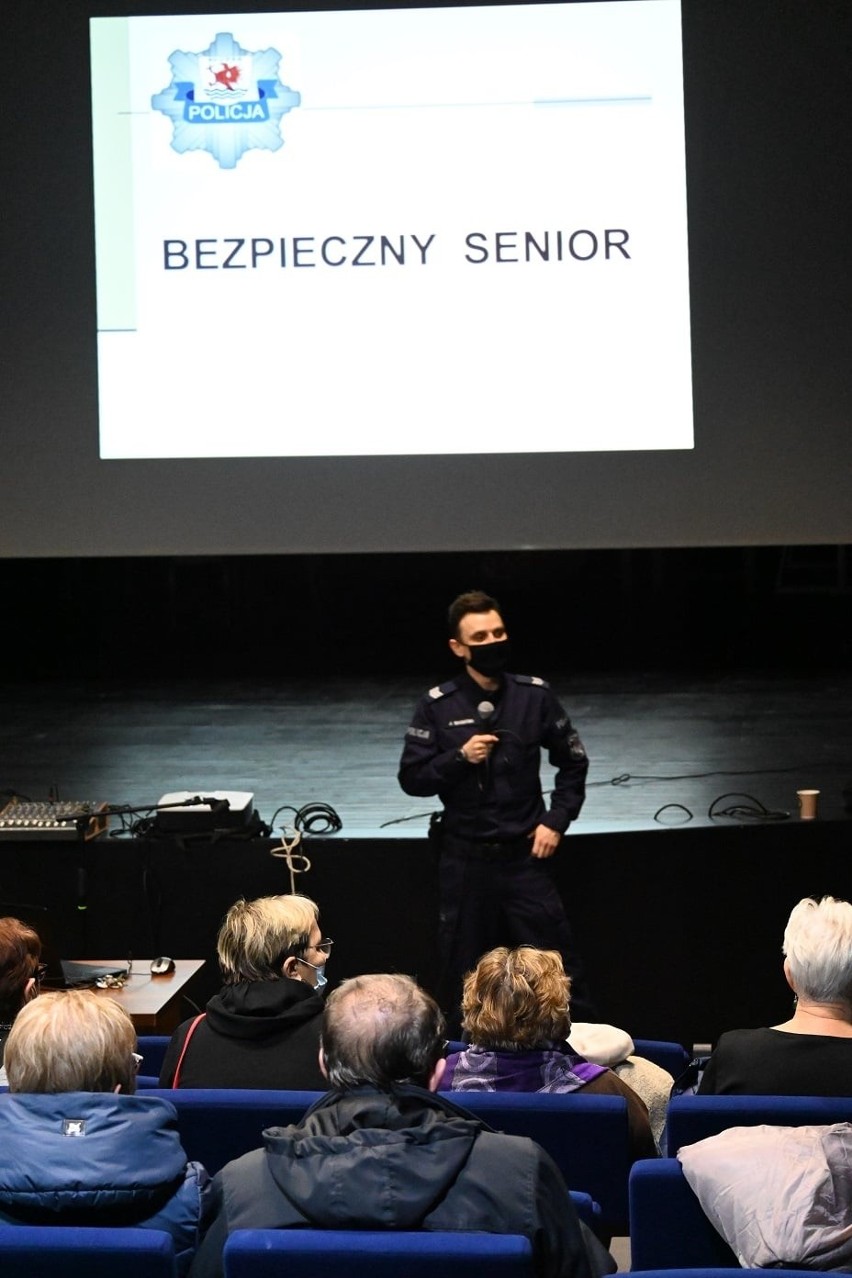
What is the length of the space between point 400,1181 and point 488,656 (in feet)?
9.35

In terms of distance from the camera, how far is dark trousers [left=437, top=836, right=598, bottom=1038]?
4.60 meters

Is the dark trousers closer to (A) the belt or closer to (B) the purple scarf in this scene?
(A) the belt

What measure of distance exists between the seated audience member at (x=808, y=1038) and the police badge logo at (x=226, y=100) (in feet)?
12.4

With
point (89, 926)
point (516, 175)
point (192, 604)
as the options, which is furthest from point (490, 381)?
point (192, 604)

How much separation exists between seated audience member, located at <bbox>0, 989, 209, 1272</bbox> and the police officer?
2511 mm

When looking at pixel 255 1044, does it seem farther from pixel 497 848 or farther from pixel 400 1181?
pixel 497 848

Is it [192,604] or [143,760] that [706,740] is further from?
[192,604]

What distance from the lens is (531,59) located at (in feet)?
17.4

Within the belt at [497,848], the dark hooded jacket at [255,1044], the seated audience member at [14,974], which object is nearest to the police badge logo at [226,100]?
the belt at [497,848]

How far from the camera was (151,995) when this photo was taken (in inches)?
145

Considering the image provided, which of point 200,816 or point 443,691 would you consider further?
point 200,816

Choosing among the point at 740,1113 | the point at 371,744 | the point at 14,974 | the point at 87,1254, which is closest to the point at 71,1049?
the point at 87,1254

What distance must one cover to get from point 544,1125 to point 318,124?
13.0ft

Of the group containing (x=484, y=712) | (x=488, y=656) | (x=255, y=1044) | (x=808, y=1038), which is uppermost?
(x=488, y=656)
